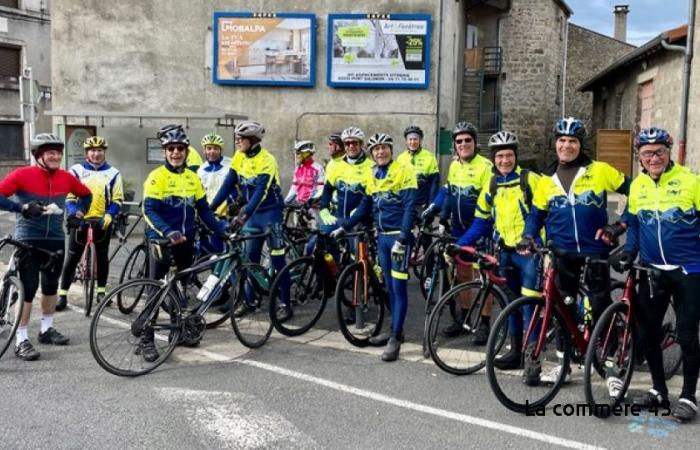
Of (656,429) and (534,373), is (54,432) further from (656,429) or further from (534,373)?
(656,429)

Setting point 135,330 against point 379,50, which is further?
point 379,50

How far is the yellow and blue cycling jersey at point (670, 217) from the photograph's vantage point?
455 centimetres

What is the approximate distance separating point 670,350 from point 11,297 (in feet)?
19.4

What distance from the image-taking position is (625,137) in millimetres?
21109

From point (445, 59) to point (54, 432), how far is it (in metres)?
15.8

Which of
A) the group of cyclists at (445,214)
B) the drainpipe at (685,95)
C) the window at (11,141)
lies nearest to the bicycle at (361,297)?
the group of cyclists at (445,214)

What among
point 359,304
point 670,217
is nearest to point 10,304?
point 359,304

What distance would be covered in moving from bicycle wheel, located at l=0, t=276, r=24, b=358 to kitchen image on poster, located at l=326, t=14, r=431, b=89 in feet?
43.5

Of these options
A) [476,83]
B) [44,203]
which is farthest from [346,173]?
[476,83]

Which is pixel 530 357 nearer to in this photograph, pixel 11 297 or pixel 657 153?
pixel 657 153

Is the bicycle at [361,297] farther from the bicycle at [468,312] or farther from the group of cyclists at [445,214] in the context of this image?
the bicycle at [468,312]

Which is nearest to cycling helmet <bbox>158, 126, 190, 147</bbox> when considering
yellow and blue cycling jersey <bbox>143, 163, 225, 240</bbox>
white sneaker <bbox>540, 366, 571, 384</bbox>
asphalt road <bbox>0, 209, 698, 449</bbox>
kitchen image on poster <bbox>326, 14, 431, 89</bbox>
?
yellow and blue cycling jersey <bbox>143, 163, 225, 240</bbox>

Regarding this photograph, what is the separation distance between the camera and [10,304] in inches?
232

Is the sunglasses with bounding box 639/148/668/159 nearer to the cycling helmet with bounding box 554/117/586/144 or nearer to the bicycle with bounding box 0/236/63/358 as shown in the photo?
the cycling helmet with bounding box 554/117/586/144
